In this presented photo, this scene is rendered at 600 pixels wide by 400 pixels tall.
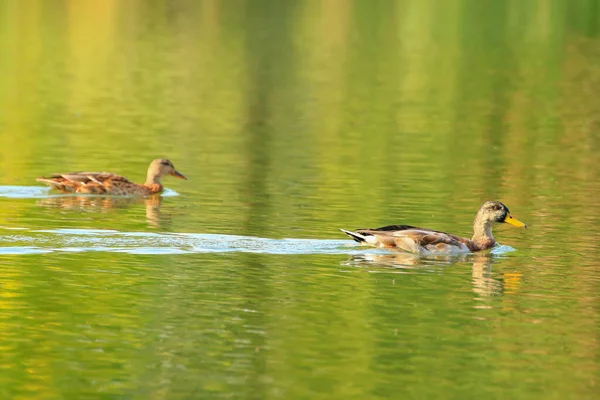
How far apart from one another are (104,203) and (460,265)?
24.9ft

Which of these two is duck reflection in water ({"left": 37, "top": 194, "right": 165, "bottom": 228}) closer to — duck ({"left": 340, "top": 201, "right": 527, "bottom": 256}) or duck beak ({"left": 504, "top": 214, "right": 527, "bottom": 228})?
duck ({"left": 340, "top": 201, "right": 527, "bottom": 256})

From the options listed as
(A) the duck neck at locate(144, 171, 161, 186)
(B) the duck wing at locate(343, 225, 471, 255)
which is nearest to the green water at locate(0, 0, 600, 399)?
(B) the duck wing at locate(343, 225, 471, 255)

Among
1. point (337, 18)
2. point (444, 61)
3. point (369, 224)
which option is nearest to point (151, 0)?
point (337, 18)

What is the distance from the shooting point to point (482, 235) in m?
21.9

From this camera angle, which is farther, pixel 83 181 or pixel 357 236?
pixel 83 181

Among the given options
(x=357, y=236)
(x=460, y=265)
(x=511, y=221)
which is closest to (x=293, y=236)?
(x=357, y=236)

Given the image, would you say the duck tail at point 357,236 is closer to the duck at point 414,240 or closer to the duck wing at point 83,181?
the duck at point 414,240

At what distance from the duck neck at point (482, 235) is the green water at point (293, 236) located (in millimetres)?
329

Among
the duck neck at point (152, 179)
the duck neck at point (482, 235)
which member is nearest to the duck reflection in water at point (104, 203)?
the duck neck at point (152, 179)

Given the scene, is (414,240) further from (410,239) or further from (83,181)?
(83,181)

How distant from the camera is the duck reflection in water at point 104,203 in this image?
2477cm

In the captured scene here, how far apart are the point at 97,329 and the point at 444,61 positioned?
50354 millimetres

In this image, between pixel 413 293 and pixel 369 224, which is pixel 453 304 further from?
pixel 369 224

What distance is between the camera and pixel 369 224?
934 inches
